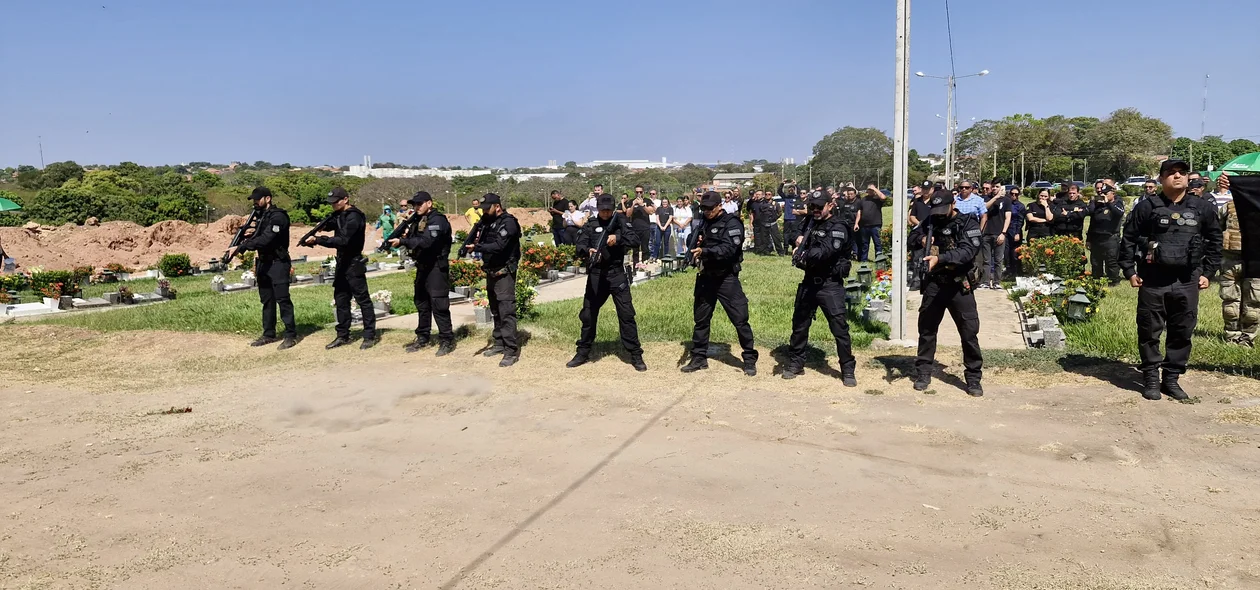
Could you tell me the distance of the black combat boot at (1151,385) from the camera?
6834mm

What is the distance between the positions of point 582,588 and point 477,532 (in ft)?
3.00

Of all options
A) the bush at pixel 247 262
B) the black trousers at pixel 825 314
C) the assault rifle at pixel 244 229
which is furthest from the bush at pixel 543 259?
the bush at pixel 247 262

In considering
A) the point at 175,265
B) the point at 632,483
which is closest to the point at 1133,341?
the point at 632,483

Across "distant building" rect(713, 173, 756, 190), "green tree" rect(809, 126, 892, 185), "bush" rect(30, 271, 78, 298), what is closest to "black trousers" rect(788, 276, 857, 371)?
"bush" rect(30, 271, 78, 298)

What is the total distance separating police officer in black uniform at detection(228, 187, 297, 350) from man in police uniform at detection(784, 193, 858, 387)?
6.32 m

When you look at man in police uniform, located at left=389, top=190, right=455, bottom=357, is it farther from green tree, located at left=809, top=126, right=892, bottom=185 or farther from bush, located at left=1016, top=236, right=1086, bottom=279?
green tree, located at left=809, top=126, right=892, bottom=185

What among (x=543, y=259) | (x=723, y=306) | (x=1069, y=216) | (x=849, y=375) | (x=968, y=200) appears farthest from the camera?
(x=543, y=259)

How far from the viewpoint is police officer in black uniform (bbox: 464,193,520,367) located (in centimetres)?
905

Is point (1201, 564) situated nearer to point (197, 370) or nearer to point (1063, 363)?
point (1063, 363)

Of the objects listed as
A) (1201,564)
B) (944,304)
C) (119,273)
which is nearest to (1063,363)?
(944,304)

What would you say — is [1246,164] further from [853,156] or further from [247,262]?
[853,156]

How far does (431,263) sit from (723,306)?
11.7 ft

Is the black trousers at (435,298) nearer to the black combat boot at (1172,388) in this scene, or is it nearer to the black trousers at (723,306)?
the black trousers at (723,306)

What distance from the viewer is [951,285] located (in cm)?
732
